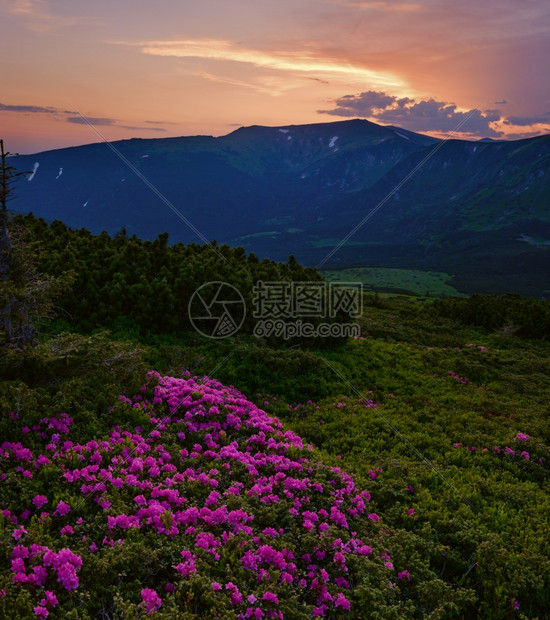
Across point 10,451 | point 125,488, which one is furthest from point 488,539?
point 10,451

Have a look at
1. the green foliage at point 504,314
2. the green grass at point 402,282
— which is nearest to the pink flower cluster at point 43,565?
the green foliage at point 504,314

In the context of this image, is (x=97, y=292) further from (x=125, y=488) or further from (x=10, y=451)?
(x=125, y=488)

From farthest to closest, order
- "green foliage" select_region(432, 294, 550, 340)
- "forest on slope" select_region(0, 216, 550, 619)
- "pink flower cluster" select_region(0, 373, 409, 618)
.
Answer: "green foliage" select_region(432, 294, 550, 340)
"pink flower cluster" select_region(0, 373, 409, 618)
"forest on slope" select_region(0, 216, 550, 619)

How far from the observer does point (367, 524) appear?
7.84 meters

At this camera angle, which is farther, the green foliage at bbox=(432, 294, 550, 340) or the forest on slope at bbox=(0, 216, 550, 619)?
the green foliage at bbox=(432, 294, 550, 340)

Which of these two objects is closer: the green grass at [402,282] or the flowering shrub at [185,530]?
the flowering shrub at [185,530]

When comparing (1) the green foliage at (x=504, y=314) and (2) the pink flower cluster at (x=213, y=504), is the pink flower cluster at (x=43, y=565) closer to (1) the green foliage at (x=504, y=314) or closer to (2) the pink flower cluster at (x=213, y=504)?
(2) the pink flower cluster at (x=213, y=504)

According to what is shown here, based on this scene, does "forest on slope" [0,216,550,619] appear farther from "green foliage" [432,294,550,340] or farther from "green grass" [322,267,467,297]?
"green grass" [322,267,467,297]

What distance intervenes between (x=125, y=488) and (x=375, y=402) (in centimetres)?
976

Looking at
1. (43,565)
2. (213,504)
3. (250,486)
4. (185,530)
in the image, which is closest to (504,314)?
(250,486)

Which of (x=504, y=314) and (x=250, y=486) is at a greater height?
(x=504, y=314)

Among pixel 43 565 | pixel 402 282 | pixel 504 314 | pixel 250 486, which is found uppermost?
pixel 504 314

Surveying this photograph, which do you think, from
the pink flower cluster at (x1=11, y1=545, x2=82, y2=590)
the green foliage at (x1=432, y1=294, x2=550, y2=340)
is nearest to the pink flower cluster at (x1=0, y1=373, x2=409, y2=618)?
the pink flower cluster at (x1=11, y1=545, x2=82, y2=590)

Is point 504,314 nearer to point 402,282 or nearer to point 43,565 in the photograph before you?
point 43,565
